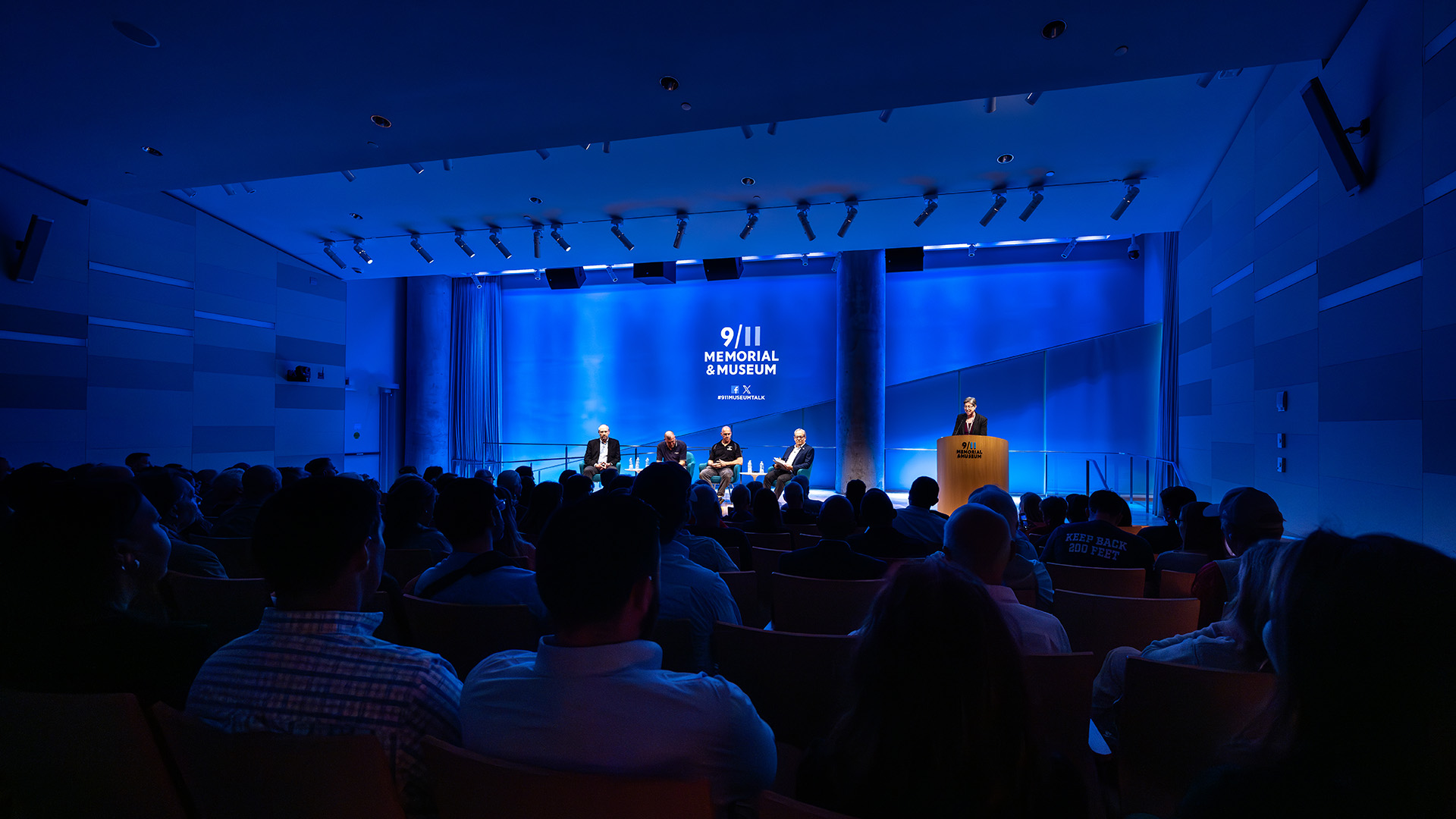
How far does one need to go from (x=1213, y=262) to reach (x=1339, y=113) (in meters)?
2.55

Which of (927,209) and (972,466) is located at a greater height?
(927,209)

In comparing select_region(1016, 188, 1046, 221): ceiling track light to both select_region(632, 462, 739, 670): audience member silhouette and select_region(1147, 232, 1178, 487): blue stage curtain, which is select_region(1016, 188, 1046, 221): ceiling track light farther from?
select_region(632, 462, 739, 670): audience member silhouette

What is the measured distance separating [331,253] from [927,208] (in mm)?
7379

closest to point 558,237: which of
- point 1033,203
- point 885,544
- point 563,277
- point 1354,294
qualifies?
point 563,277

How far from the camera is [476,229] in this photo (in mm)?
8461

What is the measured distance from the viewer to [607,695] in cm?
114

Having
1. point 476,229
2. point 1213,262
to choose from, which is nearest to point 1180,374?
point 1213,262

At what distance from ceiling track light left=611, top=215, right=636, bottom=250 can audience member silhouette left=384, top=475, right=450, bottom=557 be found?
205 inches

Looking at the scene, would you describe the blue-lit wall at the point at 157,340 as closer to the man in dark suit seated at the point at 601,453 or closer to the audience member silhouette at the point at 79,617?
the man in dark suit seated at the point at 601,453

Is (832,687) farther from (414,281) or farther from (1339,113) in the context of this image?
(414,281)

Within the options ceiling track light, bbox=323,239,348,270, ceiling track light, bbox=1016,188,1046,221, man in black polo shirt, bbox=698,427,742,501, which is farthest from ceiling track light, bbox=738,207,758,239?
ceiling track light, bbox=323,239,348,270

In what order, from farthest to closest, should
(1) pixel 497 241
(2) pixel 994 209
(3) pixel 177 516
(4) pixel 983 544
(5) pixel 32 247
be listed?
1. (1) pixel 497 241
2. (2) pixel 994 209
3. (5) pixel 32 247
4. (3) pixel 177 516
5. (4) pixel 983 544

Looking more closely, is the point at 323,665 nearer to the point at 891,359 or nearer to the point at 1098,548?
the point at 1098,548

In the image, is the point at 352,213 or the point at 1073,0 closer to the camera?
the point at 1073,0
